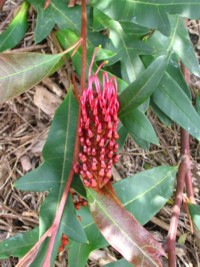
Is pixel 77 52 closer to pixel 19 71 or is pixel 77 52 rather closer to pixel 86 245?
pixel 19 71

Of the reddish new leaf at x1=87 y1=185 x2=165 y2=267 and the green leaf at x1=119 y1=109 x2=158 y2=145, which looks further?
the green leaf at x1=119 y1=109 x2=158 y2=145

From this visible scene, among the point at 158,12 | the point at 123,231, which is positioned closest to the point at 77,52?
the point at 158,12

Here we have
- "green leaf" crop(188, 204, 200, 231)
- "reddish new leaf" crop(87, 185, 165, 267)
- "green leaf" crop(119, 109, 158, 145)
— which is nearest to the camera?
"reddish new leaf" crop(87, 185, 165, 267)

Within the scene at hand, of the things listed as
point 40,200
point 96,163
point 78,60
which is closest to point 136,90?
point 96,163

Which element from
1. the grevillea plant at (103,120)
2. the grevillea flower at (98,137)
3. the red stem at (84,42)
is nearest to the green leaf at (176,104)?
the grevillea plant at (103,120)

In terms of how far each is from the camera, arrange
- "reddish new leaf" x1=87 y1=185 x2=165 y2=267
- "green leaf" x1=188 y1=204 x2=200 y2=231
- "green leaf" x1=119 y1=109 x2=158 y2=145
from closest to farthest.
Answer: "reddish new leaf" x1=87 y1=185 x2=165 y2=267 < "green leaf" x1=119 y1=109 x2=158 y2=145 < "green leaf" x1=188 y1=204 x2=200 y2=231

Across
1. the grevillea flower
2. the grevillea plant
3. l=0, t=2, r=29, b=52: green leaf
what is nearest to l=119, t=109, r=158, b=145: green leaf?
the grevillea plant

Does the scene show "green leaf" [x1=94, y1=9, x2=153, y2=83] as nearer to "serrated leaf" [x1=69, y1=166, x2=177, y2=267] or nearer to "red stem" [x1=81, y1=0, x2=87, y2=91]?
"red stem" [x1=81, y1=0, x2=87, y2=91]

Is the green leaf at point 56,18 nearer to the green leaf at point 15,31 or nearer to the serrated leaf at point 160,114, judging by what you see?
the green leaf at point 15,31

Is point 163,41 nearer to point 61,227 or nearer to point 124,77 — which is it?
point 124,77
